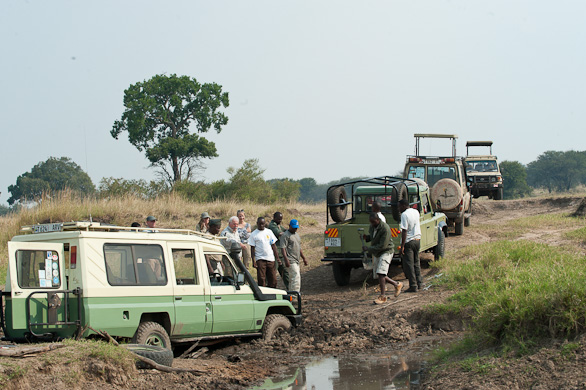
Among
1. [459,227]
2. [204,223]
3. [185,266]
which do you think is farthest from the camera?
[459,227]

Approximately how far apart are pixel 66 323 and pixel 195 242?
2076mm

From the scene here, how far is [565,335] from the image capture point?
253 inches

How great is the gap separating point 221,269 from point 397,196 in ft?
18.4

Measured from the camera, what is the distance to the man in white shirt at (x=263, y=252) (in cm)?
1156

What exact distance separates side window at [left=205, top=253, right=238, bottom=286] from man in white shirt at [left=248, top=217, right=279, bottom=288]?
2375 millimetres

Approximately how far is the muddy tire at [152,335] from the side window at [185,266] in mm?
700

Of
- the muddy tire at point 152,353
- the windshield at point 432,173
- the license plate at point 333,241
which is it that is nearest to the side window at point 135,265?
the muddy tire at point 152,353

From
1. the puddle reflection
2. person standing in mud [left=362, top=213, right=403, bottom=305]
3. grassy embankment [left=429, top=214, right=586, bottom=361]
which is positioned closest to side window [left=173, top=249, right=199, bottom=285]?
the puddle reflection

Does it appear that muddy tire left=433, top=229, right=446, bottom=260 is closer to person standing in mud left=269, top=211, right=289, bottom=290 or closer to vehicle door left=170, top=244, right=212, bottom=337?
person standing in mud left=269, top=211, right=289, bottom=290

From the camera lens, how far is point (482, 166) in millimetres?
29844

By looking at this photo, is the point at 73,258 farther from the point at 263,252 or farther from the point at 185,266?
the point at 263,252

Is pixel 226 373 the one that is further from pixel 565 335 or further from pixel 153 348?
pixel 565 335

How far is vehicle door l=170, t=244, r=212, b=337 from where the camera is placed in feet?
26.7

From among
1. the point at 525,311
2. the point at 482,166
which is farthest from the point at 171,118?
the point at 525,311
